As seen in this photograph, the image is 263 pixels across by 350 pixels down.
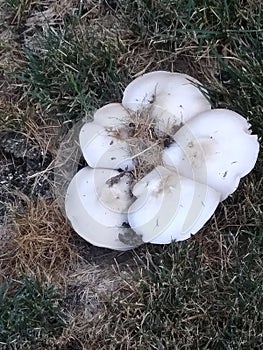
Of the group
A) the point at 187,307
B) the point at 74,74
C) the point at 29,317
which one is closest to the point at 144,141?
the point at 74,74

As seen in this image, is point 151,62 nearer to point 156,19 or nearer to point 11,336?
point 156,19

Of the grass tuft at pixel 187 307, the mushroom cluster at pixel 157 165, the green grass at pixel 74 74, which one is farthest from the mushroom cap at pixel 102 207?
the green grass at pixel 74 74

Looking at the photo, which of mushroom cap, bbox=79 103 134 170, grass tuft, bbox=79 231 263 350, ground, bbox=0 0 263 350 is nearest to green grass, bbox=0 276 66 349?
ground, bbox=0 0 263 350

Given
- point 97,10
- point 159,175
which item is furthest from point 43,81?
point 159,175

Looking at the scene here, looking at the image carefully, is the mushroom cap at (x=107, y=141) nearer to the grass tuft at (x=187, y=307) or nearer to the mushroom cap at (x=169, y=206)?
the mushroom cap at (x=169, y=206)

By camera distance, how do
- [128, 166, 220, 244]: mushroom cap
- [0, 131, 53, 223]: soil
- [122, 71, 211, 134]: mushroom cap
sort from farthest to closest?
[0, 131, 53, 223]: soil → [122, 71, 211, 134]: mushroom cap → [128, 166, 220, 244]: mushroom cap

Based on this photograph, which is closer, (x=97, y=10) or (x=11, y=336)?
(x=11, y=336)

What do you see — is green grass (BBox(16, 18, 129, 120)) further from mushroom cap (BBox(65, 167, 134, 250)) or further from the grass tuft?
the grass tuft
